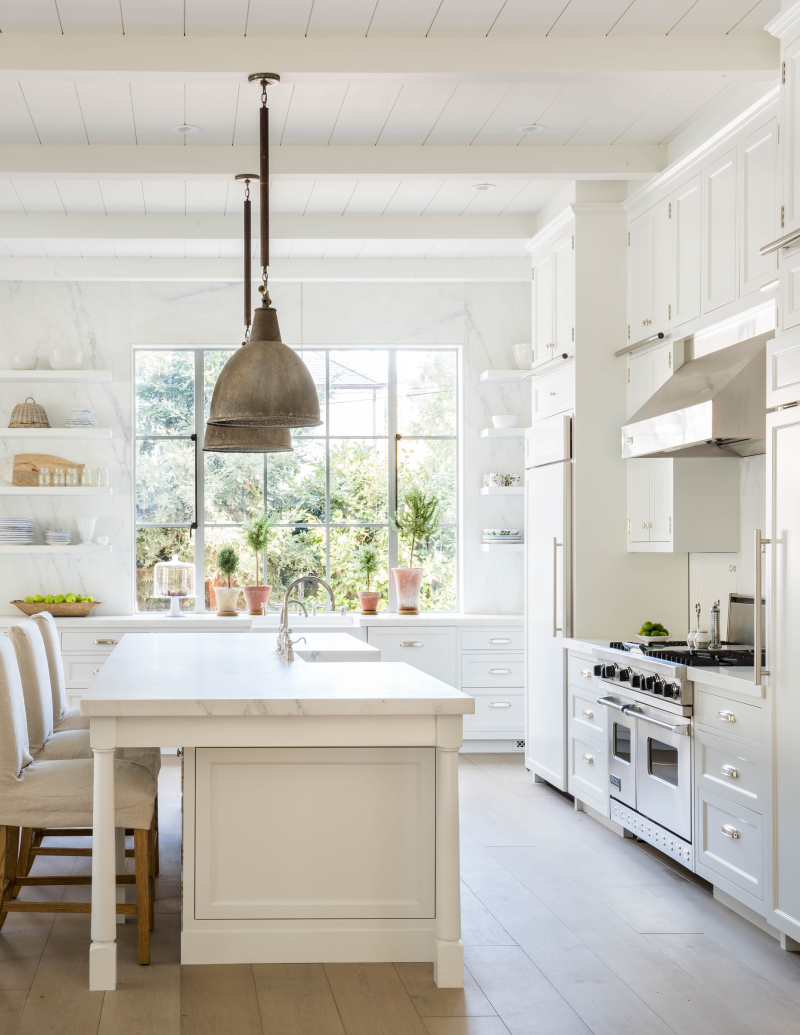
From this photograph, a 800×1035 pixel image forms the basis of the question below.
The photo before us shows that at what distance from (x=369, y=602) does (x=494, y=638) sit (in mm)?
869

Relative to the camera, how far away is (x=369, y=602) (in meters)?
6.61

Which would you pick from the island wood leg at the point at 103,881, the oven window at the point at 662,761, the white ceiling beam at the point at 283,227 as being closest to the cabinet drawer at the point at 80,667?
the white ceiling beam at the point at 283,227

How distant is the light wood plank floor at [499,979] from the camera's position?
2.63 metres

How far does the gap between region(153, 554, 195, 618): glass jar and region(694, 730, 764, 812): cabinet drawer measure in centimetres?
382

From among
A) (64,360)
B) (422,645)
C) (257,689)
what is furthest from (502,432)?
(257,689)

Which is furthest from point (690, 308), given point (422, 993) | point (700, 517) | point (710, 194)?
→ point (422, 993)

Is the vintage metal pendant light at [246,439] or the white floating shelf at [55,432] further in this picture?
the white floating shelf at [55,432]

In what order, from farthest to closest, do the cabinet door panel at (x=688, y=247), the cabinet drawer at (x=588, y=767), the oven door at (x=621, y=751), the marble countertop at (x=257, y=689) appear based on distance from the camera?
1. the cabinet drawer at (x=588, y=767)
2. the oven door at (x=621, y=751)
3. the cabinet door panel at (x=688, y=247)
4. the marble countertop at (x=257, y=689)

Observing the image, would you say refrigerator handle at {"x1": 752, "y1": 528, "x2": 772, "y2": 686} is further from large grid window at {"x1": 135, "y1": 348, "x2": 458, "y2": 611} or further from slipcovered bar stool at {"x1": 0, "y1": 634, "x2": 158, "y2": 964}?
large grid window at {"x1": 135, "y1": 348, "x2": 458, "y2": 611}

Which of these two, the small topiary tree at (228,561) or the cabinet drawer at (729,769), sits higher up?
the small topiary tree at (228,561)

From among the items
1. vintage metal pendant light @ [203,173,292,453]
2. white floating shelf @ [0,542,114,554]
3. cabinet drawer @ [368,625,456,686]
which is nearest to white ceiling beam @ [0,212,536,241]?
vintage metal pendant light @ [203,173,292,453]

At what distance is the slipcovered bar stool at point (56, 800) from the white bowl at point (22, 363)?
3.82 meters

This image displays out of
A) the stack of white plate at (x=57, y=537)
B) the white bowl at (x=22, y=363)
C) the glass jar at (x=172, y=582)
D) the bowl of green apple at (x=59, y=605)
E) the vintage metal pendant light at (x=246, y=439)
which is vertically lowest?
the bowl of green apple at (x=59, y=605)

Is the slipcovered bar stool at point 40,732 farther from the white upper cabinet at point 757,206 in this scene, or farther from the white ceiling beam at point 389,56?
the white upper cabinet at point 757,206
